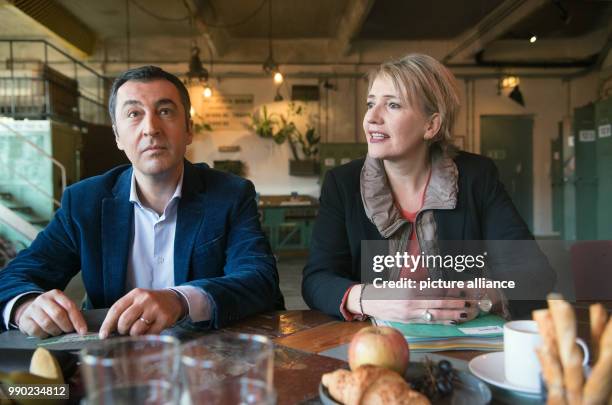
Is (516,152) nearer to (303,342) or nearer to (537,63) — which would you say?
(537,63)

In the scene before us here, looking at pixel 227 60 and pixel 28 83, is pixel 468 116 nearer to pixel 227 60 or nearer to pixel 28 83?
pixel 227 60

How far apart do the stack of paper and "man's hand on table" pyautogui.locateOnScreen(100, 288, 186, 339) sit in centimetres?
56

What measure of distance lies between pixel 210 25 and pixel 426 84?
7549mm

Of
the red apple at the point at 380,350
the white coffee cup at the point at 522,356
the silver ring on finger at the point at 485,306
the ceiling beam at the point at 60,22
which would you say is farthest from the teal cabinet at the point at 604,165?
the ceiling beam at the point at 60,22

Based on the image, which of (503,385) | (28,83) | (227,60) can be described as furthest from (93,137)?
(503,385)

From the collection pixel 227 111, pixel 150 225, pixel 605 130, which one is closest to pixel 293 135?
pixel 227 111

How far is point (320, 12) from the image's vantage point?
28.4 ft


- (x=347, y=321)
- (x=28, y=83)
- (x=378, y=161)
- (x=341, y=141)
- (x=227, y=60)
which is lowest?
(x=347, y=321)

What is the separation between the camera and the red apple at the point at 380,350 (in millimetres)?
814

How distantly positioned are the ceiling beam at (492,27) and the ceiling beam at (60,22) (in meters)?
7.08

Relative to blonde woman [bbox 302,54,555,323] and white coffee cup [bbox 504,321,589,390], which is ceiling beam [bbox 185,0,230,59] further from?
white coffee cup [bbox 504,321,589,390]

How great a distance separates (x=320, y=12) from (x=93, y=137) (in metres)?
5.25

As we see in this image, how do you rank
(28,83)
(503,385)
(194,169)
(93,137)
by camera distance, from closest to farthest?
(503,385), (194,169), (28,83), (93,137)

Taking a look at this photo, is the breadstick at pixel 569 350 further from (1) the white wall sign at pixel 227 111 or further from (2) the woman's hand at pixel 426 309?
(1) the white wall sign at pixel 227 111
